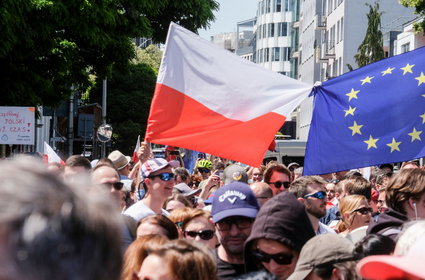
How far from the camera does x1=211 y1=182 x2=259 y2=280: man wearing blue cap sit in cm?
462

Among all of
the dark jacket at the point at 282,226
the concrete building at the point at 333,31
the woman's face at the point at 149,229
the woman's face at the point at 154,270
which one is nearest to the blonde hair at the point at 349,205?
the woman's face at the point at 149,229

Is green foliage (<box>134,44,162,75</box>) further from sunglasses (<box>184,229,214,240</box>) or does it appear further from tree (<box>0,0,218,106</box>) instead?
sunglasses (<box>184,229,214,240</box>)

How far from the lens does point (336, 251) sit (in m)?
3.92

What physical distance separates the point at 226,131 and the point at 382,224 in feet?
10.3

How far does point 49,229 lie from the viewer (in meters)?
1.48

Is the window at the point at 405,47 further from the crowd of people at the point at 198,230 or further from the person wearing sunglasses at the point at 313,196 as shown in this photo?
the person wearing sunglasses at the point at 313,196

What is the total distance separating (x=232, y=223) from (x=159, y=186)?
205cm

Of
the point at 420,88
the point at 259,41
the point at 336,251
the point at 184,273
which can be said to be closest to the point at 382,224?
the point at 336,251

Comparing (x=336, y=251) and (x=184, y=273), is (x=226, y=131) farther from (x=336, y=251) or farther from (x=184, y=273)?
(x=184, y=273)

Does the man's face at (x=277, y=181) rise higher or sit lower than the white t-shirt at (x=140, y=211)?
higher

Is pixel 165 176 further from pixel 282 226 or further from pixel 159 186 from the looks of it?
pixel 282 226

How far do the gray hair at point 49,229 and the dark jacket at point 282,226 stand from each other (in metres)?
2.55

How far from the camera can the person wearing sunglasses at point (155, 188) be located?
6.49m

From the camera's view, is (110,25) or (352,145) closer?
(352,145)
